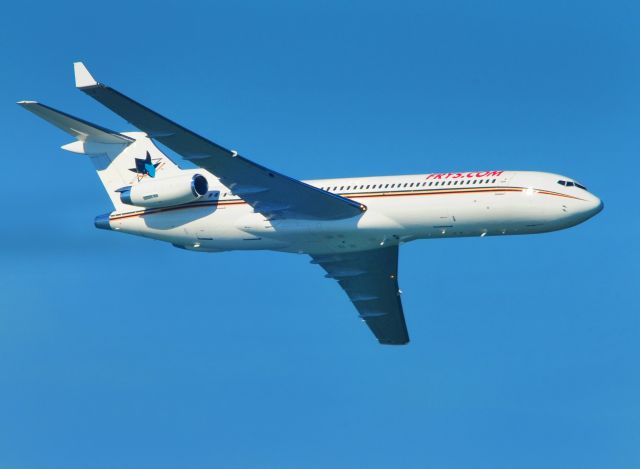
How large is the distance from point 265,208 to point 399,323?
11064mm

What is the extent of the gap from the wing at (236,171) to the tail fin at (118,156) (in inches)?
217

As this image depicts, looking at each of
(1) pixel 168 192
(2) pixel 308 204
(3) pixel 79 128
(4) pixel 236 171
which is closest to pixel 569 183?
(2) pixel 308 204

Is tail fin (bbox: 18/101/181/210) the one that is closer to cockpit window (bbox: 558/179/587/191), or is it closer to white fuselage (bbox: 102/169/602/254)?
white fuselage (bbox: 102/169/602/254)

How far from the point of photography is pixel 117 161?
175 ft

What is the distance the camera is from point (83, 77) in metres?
44.4

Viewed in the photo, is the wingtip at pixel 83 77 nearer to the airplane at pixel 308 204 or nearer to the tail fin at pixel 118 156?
the airplane at pixel 308 204

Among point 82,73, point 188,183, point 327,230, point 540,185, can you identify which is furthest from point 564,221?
point 82,73

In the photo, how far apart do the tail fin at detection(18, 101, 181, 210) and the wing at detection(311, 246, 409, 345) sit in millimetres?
8124

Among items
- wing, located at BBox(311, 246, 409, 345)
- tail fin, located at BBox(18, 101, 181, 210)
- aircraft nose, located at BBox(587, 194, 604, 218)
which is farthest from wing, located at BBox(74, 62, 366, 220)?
aircraft nose, located at BBox(587, 194, 604, 218)

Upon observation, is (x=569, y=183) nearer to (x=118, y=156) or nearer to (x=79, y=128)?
(x=118, y=156)

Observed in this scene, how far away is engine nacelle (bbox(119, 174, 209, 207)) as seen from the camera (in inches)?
1932

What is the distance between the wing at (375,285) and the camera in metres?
51.8

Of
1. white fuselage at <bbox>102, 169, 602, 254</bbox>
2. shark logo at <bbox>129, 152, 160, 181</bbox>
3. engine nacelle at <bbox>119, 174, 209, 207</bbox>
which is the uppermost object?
shark logo at <bbox>129, 152, 160, 181</bbox>

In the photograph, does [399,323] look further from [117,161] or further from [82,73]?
[82,73]
